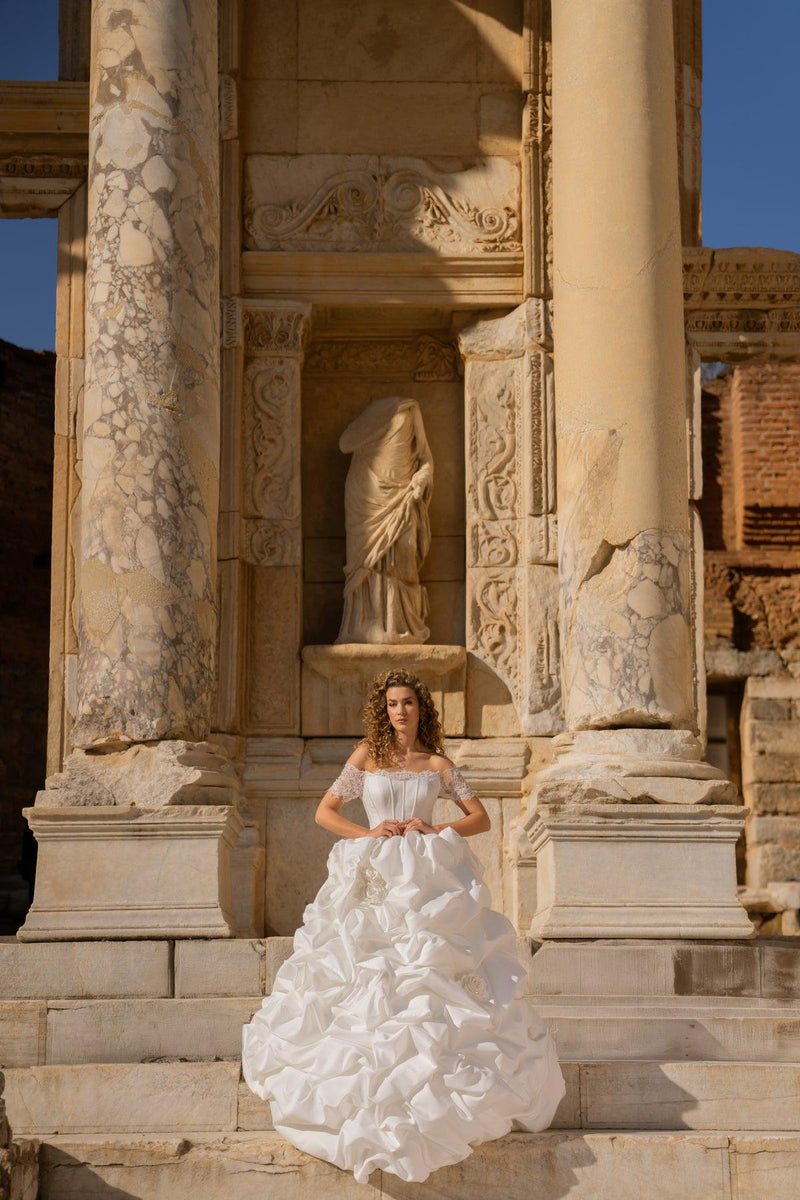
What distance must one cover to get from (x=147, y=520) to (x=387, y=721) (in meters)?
2.57

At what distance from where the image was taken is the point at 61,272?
43.4 ft

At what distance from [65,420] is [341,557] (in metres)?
2.38

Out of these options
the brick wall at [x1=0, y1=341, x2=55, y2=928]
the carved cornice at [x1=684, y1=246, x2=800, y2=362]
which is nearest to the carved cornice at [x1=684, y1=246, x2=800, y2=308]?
the carved cornice at [x1=684, y1=246, x2=800, y2=362]

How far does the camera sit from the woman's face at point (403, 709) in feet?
27.8

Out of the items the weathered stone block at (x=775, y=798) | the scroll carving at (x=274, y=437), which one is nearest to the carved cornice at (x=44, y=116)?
the scroll carving at (x=274, y=437)

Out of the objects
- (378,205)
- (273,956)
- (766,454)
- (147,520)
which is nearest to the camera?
(273,956)

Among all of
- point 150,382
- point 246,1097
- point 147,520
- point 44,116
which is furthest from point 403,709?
point 44,116

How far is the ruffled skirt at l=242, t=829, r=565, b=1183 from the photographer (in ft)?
22.2

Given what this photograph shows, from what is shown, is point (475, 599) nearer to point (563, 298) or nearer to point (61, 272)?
point (563, 298)

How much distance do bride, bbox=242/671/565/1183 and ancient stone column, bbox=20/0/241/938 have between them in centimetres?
201

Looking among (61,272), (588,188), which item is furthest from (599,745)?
(61,272)

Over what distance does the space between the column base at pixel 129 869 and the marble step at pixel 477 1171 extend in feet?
7.81

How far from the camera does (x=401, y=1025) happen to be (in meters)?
6.96

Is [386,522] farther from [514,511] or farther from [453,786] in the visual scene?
[453,786]
